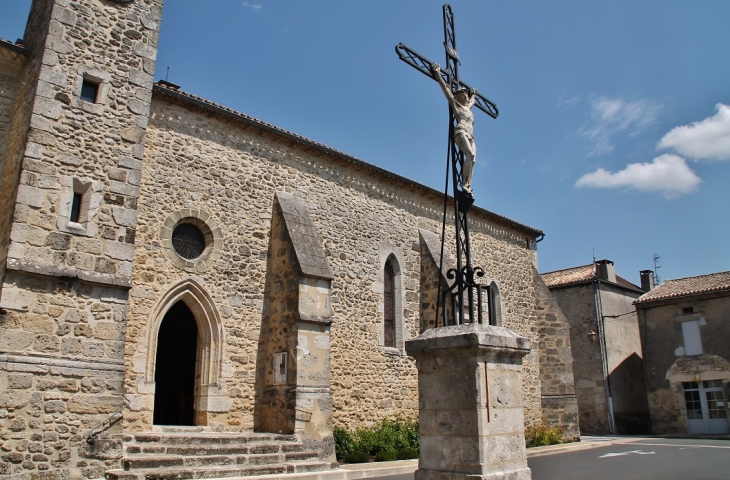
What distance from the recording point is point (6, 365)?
24.8 feet

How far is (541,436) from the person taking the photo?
54.1 feet

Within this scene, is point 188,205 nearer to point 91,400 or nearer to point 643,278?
point 91,400

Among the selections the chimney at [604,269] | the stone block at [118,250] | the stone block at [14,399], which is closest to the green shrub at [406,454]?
the stone block at [118,250]

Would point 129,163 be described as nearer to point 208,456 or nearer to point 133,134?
point 133,134

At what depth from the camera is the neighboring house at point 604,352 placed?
918 inches

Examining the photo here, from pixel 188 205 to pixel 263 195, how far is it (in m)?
1.78

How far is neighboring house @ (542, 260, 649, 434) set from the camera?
76.5 feet

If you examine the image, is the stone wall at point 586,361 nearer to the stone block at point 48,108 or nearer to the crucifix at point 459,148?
the crucifix at point 459,148

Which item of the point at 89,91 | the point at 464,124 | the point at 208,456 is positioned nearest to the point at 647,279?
the point at 208,456

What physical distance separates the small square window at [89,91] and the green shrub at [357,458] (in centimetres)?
797

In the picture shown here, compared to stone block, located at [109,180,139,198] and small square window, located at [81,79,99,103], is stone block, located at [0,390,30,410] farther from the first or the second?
small square window, located at [81,79,99,103]

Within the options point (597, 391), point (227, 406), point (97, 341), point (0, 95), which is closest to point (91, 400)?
point (97, 341)

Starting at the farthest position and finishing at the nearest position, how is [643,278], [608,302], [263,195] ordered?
[643,278], [608,302], [263,195]

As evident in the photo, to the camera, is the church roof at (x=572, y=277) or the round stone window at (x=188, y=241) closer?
the round stone window at (x=188, y=241)
